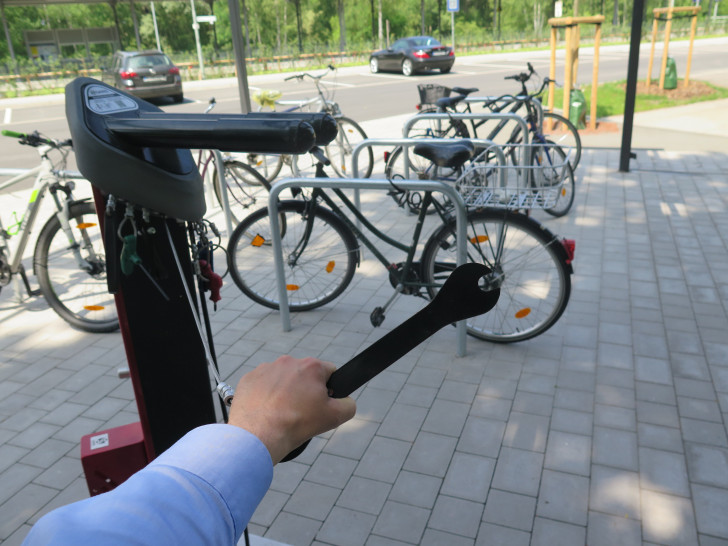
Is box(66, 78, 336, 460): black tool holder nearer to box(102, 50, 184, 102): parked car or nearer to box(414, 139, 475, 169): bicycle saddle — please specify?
box(414, 139, 475, 169): bicycle saddle

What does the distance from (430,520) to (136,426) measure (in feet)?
4.22

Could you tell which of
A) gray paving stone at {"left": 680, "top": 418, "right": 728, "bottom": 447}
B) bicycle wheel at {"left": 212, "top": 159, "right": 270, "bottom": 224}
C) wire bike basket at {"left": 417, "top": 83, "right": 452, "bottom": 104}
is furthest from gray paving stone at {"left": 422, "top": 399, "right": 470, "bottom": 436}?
wire bike basket at {"left": 417, "top": 83, "right": 452, "bottom": 104}

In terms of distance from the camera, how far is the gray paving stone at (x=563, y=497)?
2.68m

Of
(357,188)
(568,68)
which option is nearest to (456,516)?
(357,188)

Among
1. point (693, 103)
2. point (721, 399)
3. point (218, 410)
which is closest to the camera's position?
point (721, 399)

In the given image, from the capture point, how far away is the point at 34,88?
27422 millimetres

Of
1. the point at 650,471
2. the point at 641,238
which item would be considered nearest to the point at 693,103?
the point at 641,238

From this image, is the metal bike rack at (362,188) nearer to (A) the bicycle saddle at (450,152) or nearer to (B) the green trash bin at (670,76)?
(A) the bicycle saddle at (450,152)

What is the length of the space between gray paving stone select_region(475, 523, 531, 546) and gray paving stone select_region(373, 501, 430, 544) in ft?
0.77

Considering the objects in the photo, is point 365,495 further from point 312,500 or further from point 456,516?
point 456,516

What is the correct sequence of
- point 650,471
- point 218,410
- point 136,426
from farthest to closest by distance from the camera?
1. point 218,410
2. point 650,471
3. point 136,426

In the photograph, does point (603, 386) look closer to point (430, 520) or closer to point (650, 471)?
point (650, 471)

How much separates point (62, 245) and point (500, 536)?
3.44m

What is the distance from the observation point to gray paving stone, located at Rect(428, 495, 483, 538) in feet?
8.68
